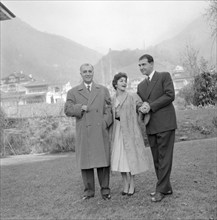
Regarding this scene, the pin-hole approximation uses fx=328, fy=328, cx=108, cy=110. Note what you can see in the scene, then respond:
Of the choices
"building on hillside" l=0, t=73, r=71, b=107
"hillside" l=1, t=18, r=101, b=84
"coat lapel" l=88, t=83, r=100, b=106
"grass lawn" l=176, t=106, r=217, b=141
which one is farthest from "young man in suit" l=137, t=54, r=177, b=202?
"hillside" l=1, t=18, r=101, b=84

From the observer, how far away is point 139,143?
4805mm

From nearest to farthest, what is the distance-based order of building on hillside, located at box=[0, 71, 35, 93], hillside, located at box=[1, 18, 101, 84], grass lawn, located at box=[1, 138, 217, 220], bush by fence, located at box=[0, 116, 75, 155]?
grass lawn, located at box=[1, 138, 217, 220], bush by fence, located at box=[0, 116, 75, 155], building on hillside, located at box=[0, 71, 35, 93], hillside, located at box=[1, 18, 101, 84]

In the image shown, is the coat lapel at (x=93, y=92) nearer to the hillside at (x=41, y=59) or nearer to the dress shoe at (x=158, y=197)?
the dress shoe at (x=158, y=197)

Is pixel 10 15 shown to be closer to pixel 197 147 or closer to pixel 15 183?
pixel 15 183

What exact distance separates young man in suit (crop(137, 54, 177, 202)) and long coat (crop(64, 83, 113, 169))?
0.71m

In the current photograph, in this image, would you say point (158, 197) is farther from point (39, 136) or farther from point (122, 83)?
point (39, 136)

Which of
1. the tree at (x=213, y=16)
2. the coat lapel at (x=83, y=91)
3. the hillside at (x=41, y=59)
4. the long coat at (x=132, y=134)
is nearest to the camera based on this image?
the long coat at (x=132, y=134)

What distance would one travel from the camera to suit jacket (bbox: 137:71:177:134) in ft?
14.7

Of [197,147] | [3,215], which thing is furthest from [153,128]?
[197,147]

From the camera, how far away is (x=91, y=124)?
4957 mm

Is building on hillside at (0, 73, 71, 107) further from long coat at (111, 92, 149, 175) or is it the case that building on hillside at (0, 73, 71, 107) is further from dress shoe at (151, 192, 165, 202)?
dress shoe at (151, 192, 165, 202)

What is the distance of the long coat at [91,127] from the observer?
490 centimetres

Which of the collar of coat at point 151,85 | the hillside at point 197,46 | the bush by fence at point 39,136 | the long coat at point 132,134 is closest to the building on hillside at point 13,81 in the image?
the hillside at point 197,46

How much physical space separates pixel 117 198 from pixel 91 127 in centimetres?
117
